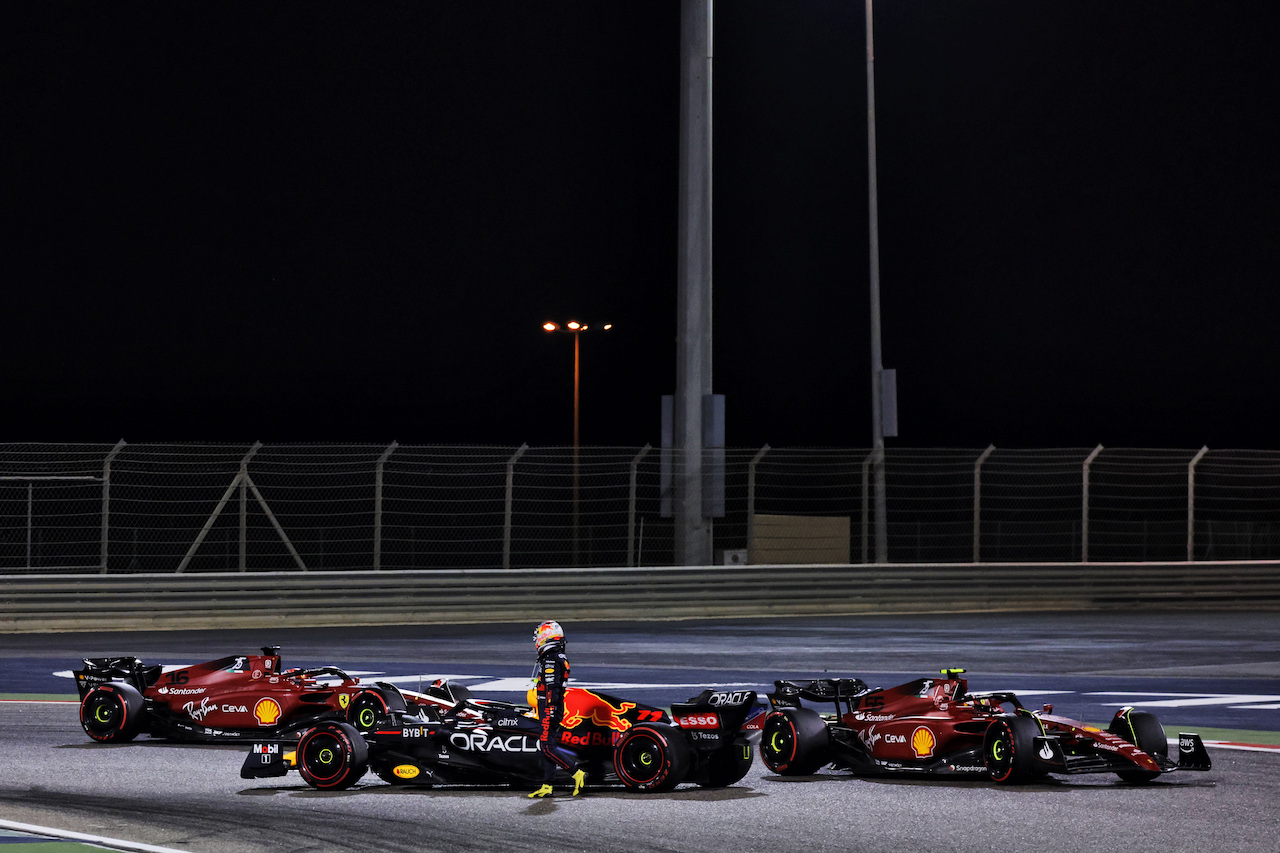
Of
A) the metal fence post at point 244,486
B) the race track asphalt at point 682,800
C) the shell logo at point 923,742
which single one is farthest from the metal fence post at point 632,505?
the shell logo at point 923,742

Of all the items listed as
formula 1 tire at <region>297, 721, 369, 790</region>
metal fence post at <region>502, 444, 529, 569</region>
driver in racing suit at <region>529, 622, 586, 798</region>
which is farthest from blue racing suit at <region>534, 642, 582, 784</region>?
metal fence post at <region>502, 444, 529, 569</region>

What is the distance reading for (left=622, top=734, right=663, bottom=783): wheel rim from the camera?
8477 millimetres

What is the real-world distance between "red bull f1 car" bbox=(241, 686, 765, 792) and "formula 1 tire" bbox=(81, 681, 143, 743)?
2.09m

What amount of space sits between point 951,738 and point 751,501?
14.3 meters

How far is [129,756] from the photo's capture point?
9992 mm

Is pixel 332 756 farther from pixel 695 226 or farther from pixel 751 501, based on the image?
pixel 695 226

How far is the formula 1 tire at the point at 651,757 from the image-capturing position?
8.46 metres

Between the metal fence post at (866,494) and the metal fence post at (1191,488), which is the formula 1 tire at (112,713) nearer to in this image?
the metal fence post at (866,494)

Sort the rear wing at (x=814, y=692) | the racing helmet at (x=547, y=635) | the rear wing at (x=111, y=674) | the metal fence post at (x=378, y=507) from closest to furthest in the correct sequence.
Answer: the racing helmet at (x=547, y=635) < the rear wing at (x=814, y=692) < the rear wing at (x=111, y=674) < the metal fence post at (x=378, y=507)

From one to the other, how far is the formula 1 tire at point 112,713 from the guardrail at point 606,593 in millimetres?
9375

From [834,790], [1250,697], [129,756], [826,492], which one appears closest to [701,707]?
[834,790]

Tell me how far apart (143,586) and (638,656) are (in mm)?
6813

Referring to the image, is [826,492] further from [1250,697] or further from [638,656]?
[1250,697]

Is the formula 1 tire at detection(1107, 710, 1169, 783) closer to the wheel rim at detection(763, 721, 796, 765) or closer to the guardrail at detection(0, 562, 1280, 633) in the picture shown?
the wheel rim at detection(763, 721, 796, 765)
